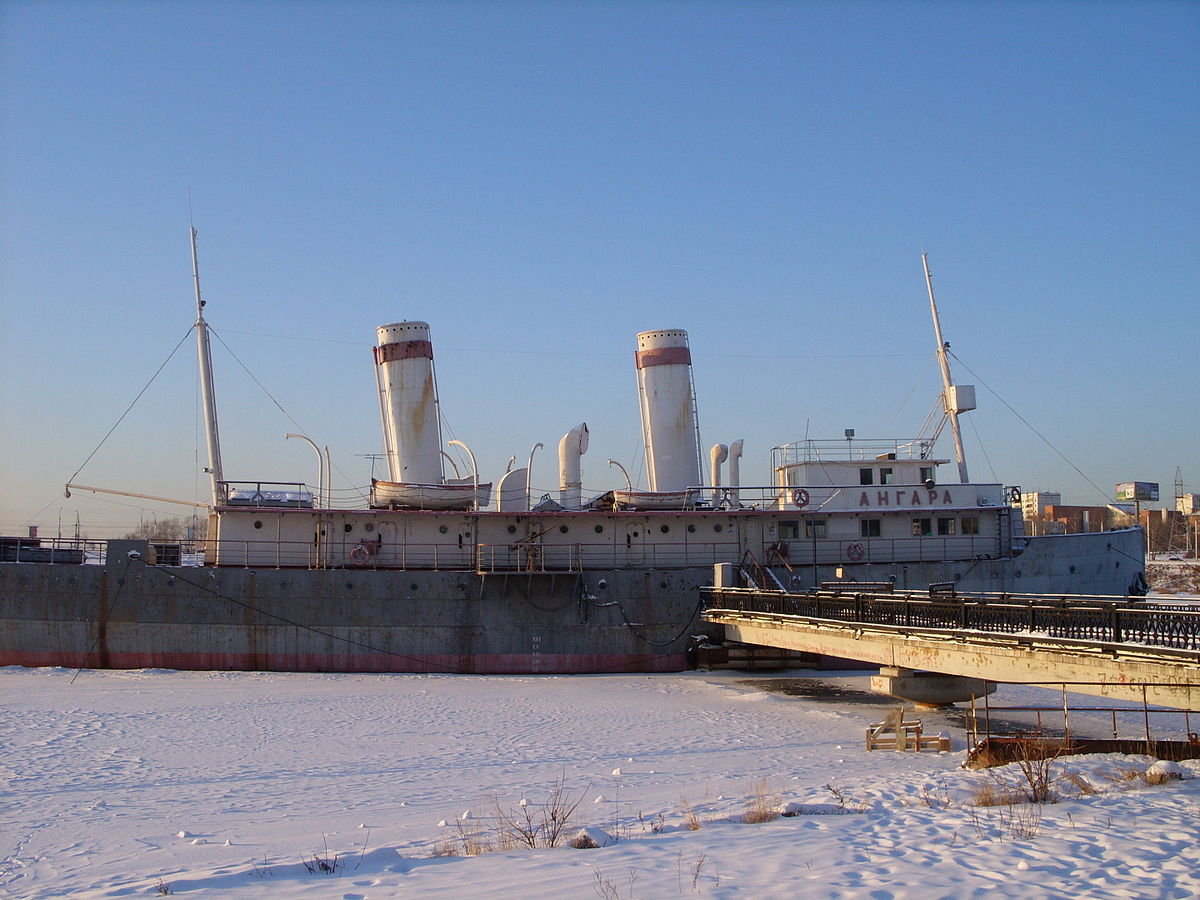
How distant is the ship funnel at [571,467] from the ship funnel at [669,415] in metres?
2.55

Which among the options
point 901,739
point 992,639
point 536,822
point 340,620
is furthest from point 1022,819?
point 340,620

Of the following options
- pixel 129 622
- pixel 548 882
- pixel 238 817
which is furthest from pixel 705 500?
pixel 548 882

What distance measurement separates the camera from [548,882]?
8117 mm

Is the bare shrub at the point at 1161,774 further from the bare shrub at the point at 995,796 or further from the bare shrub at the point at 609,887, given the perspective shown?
the bare shrub at the point at 609,887

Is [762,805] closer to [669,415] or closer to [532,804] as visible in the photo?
[532,804]

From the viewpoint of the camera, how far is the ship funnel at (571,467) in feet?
102

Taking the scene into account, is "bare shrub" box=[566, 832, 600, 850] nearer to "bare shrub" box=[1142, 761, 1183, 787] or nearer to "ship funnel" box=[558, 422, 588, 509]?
"bare shrub" box=[1142, 761, 1183, 787]

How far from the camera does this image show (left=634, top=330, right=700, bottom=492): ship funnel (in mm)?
32438

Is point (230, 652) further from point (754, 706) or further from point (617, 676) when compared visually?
point (754, 706)

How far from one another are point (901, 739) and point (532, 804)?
6755 mm

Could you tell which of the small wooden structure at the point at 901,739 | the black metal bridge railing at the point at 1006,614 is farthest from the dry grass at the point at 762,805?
the black metal bridge railing at the point at 1006,614

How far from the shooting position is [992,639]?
16625 millimetres

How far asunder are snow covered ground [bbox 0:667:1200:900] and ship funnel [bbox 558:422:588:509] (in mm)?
9498

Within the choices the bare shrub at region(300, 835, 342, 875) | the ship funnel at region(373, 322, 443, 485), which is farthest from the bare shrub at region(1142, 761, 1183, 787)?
the ship funnel at region(373, 322, 443, 485)
